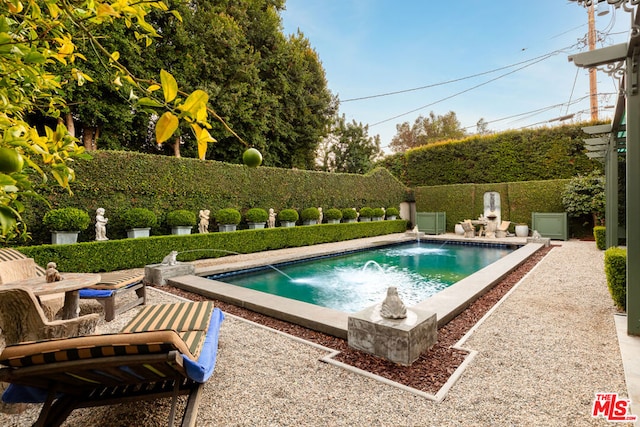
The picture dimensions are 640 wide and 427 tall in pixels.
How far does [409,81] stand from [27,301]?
19.3 meters

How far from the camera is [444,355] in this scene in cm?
282

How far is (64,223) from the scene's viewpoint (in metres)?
6.47

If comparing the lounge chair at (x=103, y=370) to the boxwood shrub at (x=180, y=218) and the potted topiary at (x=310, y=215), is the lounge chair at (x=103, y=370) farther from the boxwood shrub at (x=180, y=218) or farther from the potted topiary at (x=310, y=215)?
the potted topiary at (x=310, y=215)

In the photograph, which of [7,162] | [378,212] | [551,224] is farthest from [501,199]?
[7,162]

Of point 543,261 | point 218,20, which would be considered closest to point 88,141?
point 218,20

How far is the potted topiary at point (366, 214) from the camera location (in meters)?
14.9

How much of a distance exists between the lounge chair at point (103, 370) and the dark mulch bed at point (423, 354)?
1.38 m

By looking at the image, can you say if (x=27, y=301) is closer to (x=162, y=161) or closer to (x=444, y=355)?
(x=444, y=355)

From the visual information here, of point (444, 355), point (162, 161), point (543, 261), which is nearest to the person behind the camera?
point (444, 355)

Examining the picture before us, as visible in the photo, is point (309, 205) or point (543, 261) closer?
point (543, 261)

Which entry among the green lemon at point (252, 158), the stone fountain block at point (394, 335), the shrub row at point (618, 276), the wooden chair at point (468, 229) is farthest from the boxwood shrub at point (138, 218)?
the wooden chair at point (468, 229)

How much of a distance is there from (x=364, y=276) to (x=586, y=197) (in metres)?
10.4

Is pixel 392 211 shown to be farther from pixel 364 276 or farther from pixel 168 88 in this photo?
pixel 168 88

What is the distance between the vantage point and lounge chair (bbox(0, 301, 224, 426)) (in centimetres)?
153
